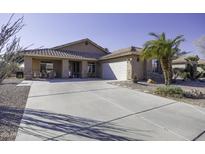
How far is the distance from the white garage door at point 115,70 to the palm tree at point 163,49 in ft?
14.1

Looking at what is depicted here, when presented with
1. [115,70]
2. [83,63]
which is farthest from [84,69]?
[115,70]

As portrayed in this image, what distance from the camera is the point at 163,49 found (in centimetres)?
1563

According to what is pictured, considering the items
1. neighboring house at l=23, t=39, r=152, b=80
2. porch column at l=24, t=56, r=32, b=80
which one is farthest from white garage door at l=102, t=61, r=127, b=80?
porch column at l=24, t=56, r=32, b=80

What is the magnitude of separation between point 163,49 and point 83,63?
11942 mm

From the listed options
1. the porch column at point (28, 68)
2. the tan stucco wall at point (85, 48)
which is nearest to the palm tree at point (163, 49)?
the tan stucco wall at point (85, 48)

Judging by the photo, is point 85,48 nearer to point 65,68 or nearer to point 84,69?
point 84,69

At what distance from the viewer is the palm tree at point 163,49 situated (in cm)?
1567

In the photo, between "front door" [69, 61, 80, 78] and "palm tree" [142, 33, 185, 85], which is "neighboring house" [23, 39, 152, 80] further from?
"palm tree" [142, 33, 185, 85]

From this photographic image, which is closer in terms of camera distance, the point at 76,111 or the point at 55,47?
the point at 76,111

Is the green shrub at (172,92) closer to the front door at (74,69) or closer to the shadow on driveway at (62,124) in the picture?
the shadow on driveway at (62,124)
